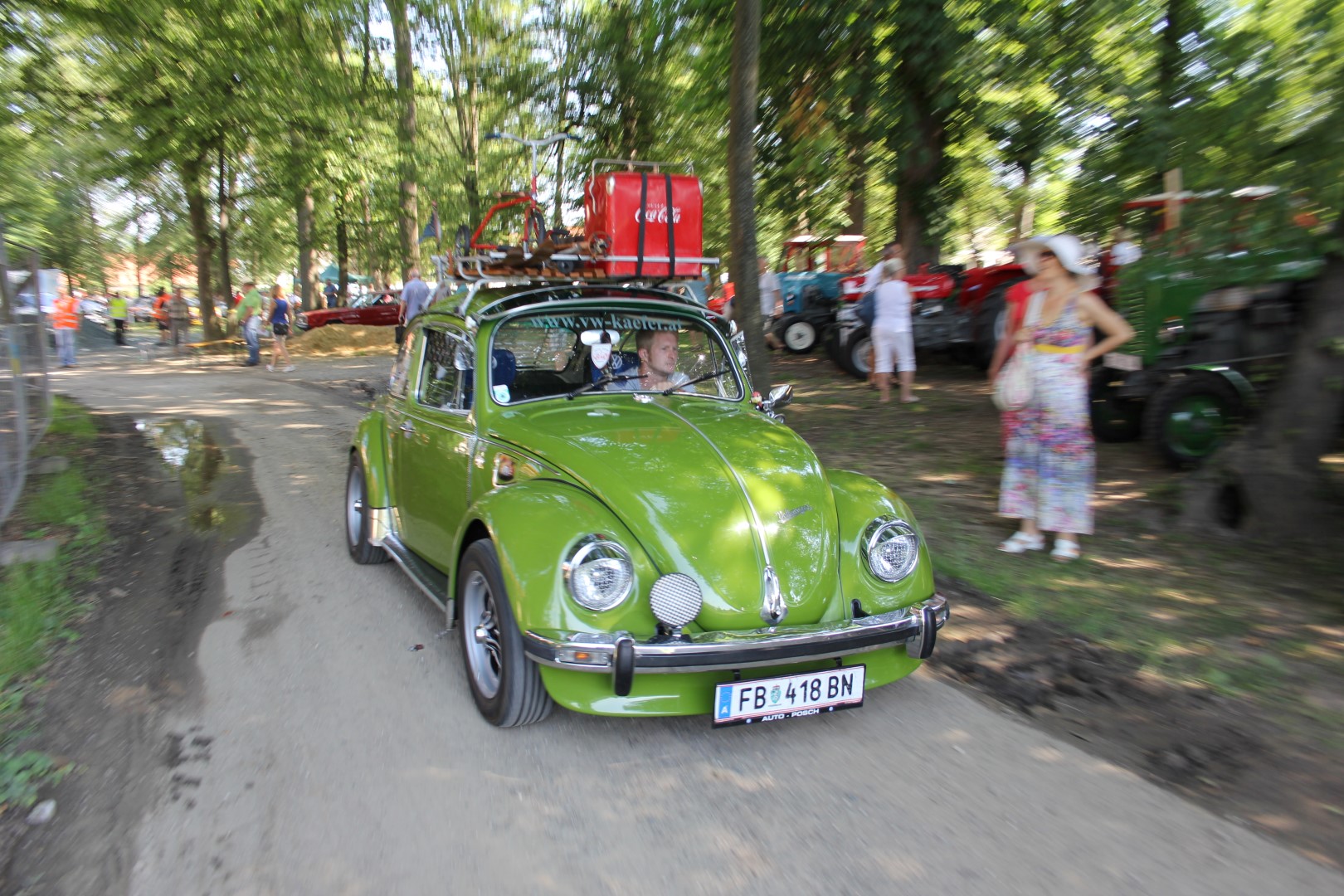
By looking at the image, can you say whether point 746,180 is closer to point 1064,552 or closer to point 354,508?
point 1064,552

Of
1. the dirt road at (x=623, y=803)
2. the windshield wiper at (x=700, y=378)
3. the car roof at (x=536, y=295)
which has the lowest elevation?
the dirt road at (x=623, y=803)

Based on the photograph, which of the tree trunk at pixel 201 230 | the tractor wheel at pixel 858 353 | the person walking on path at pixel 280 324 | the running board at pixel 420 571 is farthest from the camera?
the tree trunk at pixel 201 230

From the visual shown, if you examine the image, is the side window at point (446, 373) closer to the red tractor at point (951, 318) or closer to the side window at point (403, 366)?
the side window at point (403, 366)

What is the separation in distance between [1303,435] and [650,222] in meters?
4.58

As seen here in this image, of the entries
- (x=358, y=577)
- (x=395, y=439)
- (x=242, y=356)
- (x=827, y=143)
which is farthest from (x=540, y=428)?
(x=242, y=356)

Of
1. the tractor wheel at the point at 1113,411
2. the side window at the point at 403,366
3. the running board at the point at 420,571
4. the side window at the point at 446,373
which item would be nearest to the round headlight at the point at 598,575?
the running board at the point at 420,571

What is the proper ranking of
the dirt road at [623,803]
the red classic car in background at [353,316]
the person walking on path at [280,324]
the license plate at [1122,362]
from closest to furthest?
the dirt road at [623,803] < the license plate at [1122,362] < the person walking on path at [280,324] < the red classic car in background at [353,316]

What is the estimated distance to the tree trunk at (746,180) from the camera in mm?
8242

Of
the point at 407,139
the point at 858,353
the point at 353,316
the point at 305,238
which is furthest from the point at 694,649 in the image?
the point at 305,238

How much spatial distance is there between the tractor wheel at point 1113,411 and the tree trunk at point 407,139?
16620mm

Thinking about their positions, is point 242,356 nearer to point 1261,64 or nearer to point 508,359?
point 508,359

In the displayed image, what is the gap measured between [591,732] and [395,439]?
2658 mm

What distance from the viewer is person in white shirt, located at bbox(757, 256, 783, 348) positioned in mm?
17484

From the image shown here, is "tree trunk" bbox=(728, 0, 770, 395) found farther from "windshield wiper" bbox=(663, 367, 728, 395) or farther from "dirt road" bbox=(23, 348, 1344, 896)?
"dirt road" bbox=(23, 348, 1344, 896)
